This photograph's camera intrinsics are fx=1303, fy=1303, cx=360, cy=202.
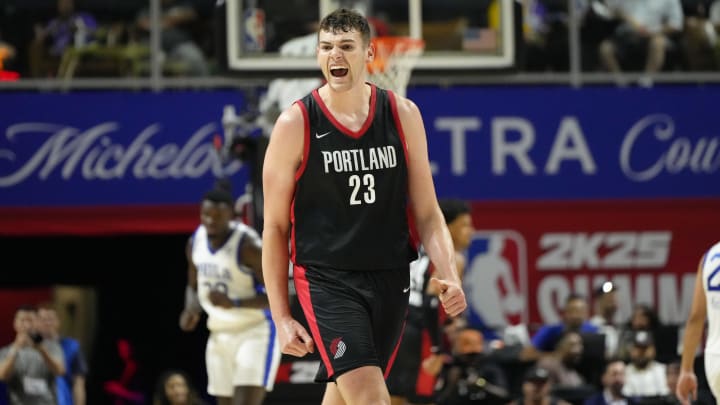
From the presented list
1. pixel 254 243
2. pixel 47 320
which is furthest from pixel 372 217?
pixel 47 320

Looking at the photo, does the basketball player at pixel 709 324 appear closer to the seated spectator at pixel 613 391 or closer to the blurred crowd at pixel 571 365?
the blurred crowd at pixel 571 365

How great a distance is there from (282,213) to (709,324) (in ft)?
9.87

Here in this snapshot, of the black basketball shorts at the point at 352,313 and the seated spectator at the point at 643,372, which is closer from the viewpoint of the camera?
the black basketball shorts at the point at 352,313

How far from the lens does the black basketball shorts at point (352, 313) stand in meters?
5.03

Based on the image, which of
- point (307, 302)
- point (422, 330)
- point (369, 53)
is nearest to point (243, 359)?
point (422, 330)

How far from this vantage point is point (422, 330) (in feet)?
30.6

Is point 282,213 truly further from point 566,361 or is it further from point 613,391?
point 566,361

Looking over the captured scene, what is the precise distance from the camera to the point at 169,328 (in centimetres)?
1584

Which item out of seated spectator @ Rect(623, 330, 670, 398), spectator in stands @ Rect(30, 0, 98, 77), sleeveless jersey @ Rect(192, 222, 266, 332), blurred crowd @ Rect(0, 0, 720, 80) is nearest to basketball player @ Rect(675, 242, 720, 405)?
sleeveless jersey @ Rect(192, 222, 266, 332)

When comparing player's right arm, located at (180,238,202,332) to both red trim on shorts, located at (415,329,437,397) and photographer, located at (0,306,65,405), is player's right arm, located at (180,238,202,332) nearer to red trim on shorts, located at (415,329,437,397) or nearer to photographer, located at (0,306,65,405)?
red trim on shorts, located at (415,329,437,397)

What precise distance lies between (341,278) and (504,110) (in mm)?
9463

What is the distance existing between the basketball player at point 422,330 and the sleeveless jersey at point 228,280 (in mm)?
1060

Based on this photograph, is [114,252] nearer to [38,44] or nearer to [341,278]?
[38,44]

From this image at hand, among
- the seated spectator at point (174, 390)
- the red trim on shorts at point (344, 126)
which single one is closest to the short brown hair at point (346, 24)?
the red trim on shorts at point (344, 126)
